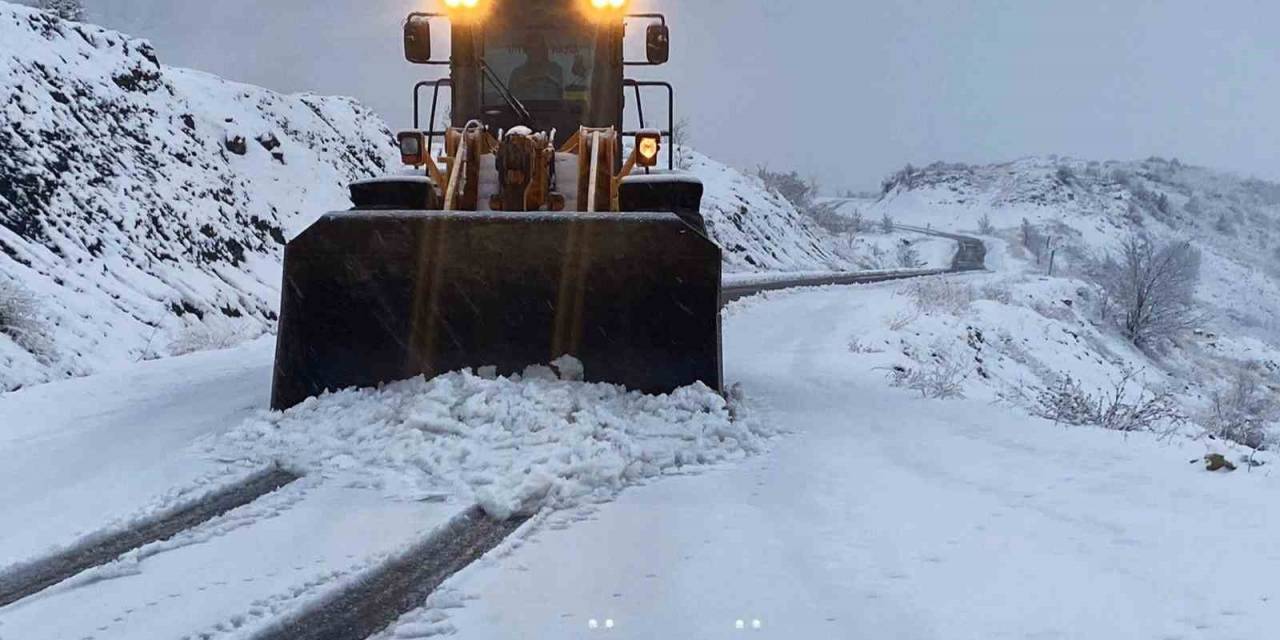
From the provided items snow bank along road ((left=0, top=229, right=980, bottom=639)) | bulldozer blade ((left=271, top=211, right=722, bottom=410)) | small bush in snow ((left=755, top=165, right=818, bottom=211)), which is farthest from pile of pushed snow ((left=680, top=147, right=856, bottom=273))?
snow bank along road ((left=0, top=229, right=980, bottom=639))

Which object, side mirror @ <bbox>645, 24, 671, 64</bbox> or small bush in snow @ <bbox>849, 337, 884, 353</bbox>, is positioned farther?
small bush in snow @ <bbox>849, 337, 884, 353</bbox>

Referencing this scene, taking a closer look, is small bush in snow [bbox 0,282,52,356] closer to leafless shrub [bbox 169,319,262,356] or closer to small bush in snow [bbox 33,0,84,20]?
leafless shrub [bbox 169,319,262,356]

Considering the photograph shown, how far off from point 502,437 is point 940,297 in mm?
17731

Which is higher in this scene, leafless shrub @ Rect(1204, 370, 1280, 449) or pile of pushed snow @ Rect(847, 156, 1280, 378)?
pile of pushed snow @ Rect(847, 156, 1280, 378)

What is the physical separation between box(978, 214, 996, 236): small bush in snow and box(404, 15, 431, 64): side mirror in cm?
8079

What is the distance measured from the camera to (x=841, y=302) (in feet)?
59.1

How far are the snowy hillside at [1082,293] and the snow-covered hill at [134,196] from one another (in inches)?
328

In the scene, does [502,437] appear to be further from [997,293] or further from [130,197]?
[997,293]

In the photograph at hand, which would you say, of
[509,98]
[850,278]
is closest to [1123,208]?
[850,278]

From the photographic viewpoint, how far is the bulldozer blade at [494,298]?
219 inches

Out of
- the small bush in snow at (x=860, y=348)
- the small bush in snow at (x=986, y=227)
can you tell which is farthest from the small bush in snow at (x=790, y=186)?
the small bush in snow at (x=860, y=348)

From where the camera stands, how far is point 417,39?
25.5ft

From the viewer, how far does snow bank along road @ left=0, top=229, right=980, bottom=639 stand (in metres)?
2.80

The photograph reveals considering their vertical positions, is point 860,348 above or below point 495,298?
below
